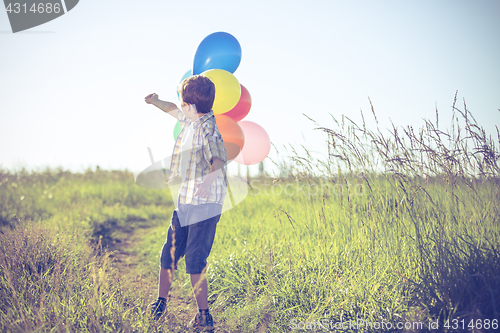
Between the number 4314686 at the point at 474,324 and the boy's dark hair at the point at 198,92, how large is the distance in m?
1.83

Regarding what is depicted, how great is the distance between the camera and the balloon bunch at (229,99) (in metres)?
2.55

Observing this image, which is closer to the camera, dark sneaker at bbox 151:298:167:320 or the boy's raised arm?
dark sneaker at bbox 151:298:167:320

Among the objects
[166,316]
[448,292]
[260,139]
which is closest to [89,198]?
[260,139]

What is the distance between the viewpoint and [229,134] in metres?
2.60

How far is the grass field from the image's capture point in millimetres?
1585

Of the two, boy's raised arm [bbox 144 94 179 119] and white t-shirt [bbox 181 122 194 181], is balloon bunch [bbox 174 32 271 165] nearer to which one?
boy's raised arm [bbox 144 94 179 119]

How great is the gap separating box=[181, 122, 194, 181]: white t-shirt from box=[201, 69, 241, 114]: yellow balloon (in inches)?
23.5

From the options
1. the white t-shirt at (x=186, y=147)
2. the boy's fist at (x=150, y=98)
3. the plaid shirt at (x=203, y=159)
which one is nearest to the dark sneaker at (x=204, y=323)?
the plaid shirt at (x=203, y=159)

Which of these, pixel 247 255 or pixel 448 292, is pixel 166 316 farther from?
pixel 448 292

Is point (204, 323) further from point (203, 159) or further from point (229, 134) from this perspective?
point (229, 134)

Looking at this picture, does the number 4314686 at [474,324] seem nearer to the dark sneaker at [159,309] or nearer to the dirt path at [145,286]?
the dirt path at [145,286]

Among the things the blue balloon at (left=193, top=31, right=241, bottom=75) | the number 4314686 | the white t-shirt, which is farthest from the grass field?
the blue balloon at (left=193, top=31, right=241, bottom=75)

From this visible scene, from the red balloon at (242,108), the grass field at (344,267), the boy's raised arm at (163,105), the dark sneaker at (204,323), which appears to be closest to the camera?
the grass field at (344,267)

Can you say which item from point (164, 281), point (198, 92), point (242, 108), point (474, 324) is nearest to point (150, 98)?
point (198, 92)
